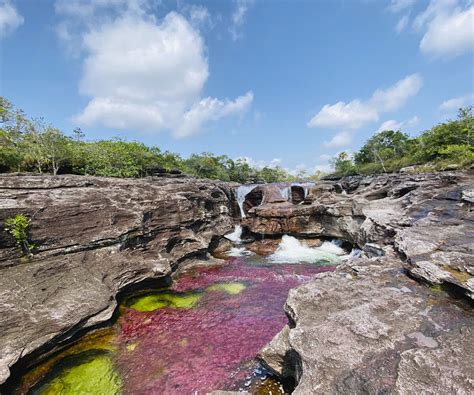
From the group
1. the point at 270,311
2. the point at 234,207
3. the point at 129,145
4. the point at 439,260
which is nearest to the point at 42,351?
the point at 270,311

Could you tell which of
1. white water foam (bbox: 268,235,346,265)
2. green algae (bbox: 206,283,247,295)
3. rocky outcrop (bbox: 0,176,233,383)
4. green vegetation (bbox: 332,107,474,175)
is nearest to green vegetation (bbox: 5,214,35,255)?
rocky outcrop (bbox: 0,176,233,383)

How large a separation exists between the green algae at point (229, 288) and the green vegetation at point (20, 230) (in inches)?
243

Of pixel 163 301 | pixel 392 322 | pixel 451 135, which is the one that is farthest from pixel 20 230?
pixel 451 135

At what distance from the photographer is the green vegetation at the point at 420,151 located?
88.4ft

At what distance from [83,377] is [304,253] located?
12007mm

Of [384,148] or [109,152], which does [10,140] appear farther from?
[384,148]

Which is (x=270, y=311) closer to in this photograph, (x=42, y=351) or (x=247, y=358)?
(x=247, y=358)

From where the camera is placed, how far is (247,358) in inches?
238

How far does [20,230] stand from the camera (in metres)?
7.30

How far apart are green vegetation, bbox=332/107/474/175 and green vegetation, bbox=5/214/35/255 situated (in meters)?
28.4

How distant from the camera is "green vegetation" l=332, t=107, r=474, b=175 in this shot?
88.4 feet

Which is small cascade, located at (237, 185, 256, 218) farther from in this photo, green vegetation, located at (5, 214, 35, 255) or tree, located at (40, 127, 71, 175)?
green vegetation, located at (5, 214, 35, 255)

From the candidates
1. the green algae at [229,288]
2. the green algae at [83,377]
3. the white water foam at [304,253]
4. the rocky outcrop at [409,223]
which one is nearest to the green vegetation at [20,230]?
the green algae at [83,377]

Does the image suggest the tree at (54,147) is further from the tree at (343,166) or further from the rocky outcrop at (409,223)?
the tree at (343,166)
